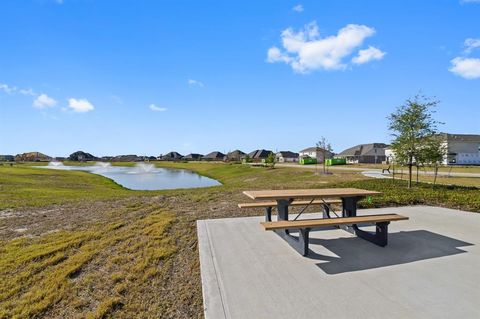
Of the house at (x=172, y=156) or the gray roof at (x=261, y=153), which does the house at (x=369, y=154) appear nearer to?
the gray roof at (x=261, y=153)

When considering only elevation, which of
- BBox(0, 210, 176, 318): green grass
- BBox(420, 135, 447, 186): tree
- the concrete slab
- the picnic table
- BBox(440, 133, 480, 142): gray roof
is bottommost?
BBox(0, 210, 176, 318): green grass

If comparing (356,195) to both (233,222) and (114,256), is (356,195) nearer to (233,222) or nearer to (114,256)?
(233,222)

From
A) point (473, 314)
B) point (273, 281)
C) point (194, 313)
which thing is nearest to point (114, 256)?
point (194, 313)

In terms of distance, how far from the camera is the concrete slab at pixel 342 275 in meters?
3.28

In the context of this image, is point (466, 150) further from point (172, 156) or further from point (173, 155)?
point (173, 155)

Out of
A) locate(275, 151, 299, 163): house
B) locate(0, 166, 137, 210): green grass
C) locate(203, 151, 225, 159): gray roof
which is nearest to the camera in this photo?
locate(0, 166, 137, 210): green grass

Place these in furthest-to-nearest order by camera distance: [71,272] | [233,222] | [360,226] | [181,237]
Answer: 1. [233,222]
2. [360,226]
3. [181,237]
4. [71,272]

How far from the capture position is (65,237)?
21.1 feet

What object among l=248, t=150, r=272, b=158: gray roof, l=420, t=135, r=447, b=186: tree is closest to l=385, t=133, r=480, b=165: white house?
l=420, t=135, r=447, b=186: tree

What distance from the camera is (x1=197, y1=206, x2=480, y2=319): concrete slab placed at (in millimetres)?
3275

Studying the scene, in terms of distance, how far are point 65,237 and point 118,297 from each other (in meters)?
3.59

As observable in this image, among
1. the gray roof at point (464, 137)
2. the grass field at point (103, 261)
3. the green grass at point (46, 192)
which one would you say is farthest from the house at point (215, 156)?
the grass field at point (103, 261)

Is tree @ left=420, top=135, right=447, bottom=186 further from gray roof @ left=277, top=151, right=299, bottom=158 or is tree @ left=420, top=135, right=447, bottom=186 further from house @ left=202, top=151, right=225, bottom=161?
house @ left=202, top=151, right=225, bottom=161

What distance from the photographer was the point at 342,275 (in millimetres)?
4133
